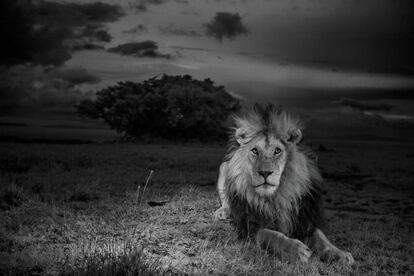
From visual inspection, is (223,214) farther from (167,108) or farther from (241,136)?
(167,108)

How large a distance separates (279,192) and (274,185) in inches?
14.1

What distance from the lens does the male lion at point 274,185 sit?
585 cm

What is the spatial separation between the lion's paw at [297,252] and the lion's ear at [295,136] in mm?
1381

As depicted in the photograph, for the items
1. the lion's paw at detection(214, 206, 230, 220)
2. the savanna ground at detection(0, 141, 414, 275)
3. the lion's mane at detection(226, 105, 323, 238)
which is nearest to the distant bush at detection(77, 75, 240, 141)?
the savanna ground at detection(0, 141, 414, 275)

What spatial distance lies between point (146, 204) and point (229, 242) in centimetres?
366

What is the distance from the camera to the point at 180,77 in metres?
38.7

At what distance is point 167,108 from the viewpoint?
33.6m

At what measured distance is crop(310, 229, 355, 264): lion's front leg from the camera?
5.77 metres

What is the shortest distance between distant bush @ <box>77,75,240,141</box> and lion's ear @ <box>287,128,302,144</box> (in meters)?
26.7

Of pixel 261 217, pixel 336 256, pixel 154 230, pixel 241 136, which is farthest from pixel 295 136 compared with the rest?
pixel 154 230

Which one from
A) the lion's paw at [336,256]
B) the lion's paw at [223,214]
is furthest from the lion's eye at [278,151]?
the lion's paw at [223,214]

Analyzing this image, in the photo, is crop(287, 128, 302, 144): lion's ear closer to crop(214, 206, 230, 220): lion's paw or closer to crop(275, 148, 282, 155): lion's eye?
crop(275, 148, 282, 155): lion's eye

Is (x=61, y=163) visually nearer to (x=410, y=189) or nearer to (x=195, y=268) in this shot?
(x=410, y=189)

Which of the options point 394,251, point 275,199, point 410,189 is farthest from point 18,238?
point 410,189
